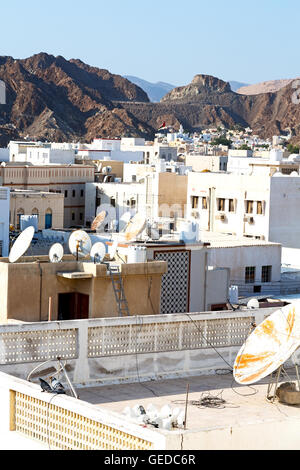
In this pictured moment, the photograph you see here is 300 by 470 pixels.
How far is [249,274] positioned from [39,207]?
8.43 m

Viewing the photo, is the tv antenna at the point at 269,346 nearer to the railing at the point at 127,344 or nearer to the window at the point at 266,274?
the railing at the point at 127,344

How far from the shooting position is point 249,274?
28938 millimetres

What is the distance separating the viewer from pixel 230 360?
12414mm

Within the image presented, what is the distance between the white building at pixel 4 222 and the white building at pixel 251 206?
1379cm

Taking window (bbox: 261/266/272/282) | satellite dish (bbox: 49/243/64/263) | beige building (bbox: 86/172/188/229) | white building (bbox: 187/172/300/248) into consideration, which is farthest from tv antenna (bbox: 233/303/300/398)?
beige building (bbox: 86/172/188/229)

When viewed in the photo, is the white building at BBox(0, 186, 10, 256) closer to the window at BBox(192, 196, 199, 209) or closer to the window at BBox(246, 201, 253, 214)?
the window at BBox(246, 201, 253, 214)

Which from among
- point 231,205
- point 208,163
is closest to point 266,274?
point 231,205

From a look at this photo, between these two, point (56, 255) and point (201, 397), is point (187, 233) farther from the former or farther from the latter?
point (201, 397)

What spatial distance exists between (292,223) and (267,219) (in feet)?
3.90

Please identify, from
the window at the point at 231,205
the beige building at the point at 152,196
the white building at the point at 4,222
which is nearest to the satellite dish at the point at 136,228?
the white building at the point at 4,222

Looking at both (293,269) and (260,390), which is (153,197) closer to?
(293,269)

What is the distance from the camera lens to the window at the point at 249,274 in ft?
94.0

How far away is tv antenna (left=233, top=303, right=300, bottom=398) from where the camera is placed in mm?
9977

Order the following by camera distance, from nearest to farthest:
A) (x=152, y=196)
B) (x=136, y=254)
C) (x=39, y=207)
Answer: (x=136, y=254)
(x=39, y=207)
(x=152, y=196)
